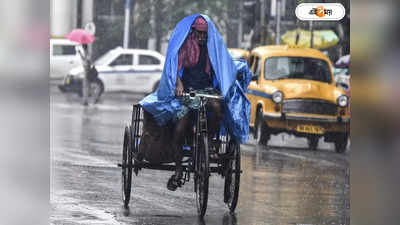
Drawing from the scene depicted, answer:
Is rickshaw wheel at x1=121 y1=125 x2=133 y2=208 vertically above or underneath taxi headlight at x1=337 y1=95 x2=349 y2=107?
above

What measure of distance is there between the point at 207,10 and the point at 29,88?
29.7m

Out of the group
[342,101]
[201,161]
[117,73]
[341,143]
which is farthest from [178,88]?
[117,73]

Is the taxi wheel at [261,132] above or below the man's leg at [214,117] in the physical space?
below

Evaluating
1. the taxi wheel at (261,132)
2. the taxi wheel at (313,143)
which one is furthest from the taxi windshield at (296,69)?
the taxi wheel at (313,143)

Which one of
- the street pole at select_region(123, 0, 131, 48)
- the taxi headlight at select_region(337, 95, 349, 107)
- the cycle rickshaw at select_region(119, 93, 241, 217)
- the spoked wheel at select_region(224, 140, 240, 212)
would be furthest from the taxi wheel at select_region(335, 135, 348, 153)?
the street pole at select_region(123, 0, 131, 48)

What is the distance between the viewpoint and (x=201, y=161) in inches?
272

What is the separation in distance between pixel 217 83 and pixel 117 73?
20482 mm

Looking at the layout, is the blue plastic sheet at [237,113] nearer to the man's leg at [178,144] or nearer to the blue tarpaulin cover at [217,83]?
the blue tarpaulin cover at [217,83]

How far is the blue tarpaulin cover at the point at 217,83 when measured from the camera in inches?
281

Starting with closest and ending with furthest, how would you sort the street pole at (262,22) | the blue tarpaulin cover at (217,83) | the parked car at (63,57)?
the blue tarpaulin cover at (217,83) < the street pole at (262,22) < the parked car at (63,57)

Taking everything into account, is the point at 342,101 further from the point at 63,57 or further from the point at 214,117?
the point at 63,57

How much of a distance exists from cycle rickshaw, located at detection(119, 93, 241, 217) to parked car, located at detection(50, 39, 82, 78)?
73.3ft

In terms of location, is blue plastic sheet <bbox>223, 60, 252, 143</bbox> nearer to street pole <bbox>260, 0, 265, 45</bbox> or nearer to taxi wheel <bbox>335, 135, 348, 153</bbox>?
taxi wheel <bbox>335, 135, 348, 153</bbox>

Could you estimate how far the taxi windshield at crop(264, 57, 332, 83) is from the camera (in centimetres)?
1582
